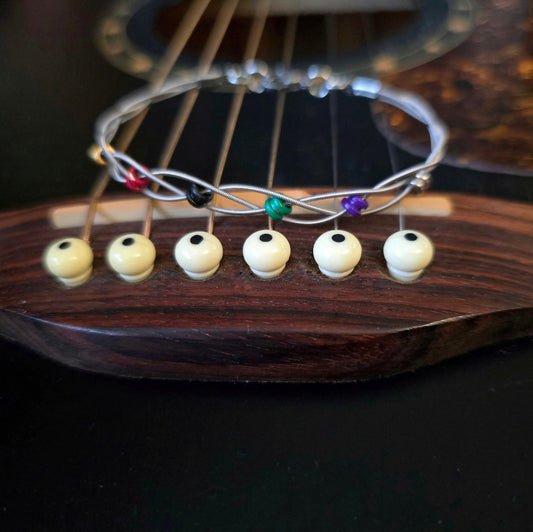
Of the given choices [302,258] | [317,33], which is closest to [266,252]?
[302,258]

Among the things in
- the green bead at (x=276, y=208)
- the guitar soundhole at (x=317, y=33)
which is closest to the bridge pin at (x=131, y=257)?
the green bead at (x=276, y=208)

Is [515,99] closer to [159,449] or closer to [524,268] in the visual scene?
[524,268]

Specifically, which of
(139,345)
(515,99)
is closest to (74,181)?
(139,345)

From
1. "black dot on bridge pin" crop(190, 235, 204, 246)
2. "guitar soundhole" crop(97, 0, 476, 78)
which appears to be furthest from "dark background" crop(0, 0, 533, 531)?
"guitar soundhole" crop(97, 0, 476, 78)

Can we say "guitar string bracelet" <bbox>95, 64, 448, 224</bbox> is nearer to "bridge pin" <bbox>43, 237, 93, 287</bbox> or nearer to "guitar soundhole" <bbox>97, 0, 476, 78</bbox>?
"bridge pin" <bbox>43, 237, 93, 287</bbox>

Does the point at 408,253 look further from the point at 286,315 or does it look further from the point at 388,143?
the point at 388,143

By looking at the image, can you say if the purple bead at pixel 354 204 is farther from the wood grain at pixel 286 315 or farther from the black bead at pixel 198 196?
the black bead at pixel 198 196
